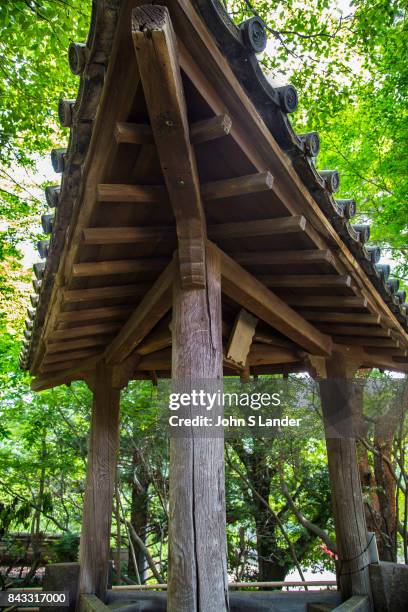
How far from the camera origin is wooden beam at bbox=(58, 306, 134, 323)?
11.2 feet

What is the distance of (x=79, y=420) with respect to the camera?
29.7 feet

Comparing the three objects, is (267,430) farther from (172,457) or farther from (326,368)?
(172,457)

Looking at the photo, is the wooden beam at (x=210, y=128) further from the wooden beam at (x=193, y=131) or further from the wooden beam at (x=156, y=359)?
the wooden beam at (x=156, y=359)

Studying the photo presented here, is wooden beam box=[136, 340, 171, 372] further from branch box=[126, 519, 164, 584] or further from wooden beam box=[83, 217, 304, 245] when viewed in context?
branch box=[126, 519, 164, 584]

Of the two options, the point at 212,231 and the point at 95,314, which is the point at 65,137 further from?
the point at 212,231

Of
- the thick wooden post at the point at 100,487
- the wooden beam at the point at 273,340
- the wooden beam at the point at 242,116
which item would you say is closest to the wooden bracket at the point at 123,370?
the thick wooden post at the point at 100,487

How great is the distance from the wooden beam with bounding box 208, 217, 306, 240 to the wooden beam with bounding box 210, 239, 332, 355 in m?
0.12

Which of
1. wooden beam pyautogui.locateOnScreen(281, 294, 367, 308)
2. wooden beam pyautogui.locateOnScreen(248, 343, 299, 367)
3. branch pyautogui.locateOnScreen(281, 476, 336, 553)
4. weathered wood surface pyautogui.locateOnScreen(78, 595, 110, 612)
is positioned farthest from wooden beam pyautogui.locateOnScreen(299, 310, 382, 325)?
branch pyautogui.locateOnScreen(281, 476, 336, 553)

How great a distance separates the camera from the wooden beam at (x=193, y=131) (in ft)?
5.83

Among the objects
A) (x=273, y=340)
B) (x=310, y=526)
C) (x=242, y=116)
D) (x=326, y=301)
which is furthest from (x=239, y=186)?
(x=310, y=526)

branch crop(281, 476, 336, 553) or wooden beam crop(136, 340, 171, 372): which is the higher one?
wooden beam crop(136, 340, 171, 372)

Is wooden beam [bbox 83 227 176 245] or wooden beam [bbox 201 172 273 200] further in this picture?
wooden beam [bbox 83 227 176 245]

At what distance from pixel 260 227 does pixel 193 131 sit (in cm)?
80

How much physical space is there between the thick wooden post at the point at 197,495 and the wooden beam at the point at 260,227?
0.47 m
